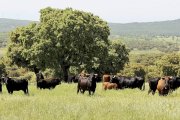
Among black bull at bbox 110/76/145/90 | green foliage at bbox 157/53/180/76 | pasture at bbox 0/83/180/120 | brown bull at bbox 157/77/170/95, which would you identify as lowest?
green foliage at bbox 157/53/180/76

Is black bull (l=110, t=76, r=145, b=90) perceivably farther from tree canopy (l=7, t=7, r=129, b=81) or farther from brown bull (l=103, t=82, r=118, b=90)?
tree canopy (l=7, t=7, r=129, b=81)

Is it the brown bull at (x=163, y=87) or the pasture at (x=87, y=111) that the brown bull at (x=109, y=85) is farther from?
the pasture at (x=87, y=111)

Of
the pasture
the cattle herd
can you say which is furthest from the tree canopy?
the pasture

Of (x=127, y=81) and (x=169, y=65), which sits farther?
(x=169, y=65)

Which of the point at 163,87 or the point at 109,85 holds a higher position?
the point at 163,87

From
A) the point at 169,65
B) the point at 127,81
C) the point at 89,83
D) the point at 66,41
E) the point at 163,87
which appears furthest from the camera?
the point at 169,65

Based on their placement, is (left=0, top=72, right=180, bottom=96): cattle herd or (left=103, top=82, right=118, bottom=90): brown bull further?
(left=103, top=82, right=118, bottom=90): brown bull

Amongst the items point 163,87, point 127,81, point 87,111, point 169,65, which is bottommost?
point 169,65

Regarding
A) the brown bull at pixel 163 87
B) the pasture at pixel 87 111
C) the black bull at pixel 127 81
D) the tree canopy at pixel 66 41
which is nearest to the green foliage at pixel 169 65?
the tree canopy at pixel 66 41

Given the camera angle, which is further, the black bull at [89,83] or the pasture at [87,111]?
the black bull at [89,83]

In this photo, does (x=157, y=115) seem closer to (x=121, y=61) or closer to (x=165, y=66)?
(x=121, y=61)

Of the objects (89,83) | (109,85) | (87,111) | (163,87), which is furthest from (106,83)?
(87,111)

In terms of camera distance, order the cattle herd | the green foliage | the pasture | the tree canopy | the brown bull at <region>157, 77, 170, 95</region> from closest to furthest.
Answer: the pasture, the brown bull at <region>157, 77, 170, 95</region>, the cattle herd, the tree canopy, the green foliage

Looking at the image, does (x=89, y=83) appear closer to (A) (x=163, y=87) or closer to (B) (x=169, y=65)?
(A) (x=163, y=87)
